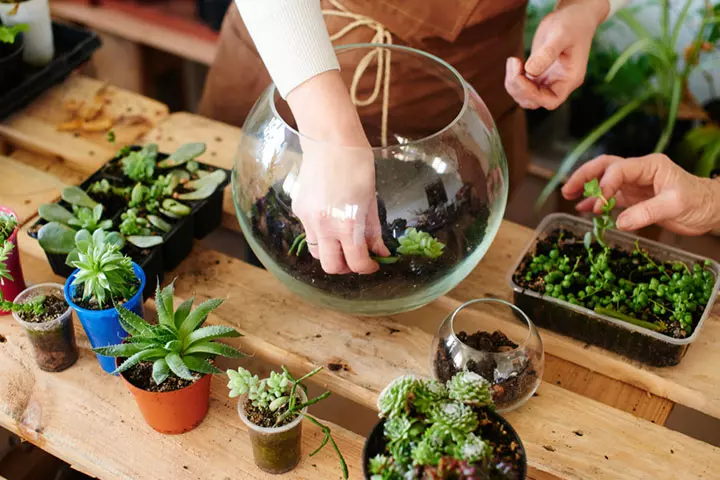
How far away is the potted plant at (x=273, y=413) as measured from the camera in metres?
0.85

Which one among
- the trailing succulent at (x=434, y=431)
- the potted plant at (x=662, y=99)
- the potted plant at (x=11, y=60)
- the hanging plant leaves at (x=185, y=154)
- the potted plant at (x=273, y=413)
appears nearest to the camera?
the trailing succulent at (x=434, y=431)

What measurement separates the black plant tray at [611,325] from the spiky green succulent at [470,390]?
0.86 feet

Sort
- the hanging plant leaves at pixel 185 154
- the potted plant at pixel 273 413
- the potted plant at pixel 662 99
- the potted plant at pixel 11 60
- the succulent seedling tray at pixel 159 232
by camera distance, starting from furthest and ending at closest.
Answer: the potted plant at pixel 662 99, the potted plant at pixel 11 60, the hanging plant leaves at pixel 185 154, the succulent seedling tray at pixel 159 232, the potted plant at pixel 273 413

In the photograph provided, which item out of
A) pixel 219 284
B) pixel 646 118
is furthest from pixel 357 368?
pixel 646 118

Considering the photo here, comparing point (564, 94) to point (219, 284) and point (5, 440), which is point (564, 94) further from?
point (5, 440)

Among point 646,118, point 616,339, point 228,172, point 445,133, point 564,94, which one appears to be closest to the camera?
point 445,133

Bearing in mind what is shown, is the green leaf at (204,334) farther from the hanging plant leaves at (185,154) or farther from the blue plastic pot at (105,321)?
the hanging plant leaves at (185,154)

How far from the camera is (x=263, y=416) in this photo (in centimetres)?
87

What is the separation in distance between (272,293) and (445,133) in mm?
353

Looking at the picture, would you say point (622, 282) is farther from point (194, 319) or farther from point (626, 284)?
point (194, 319)

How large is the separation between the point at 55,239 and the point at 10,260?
64 mm

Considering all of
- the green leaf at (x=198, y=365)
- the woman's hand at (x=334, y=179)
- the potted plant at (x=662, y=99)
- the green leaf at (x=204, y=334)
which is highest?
the woman's hand at (x=334, y=179)

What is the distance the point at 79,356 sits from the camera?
1030 mm

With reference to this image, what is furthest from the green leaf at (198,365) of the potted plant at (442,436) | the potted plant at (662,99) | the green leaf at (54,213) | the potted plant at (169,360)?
the potted plant at (662,99)
